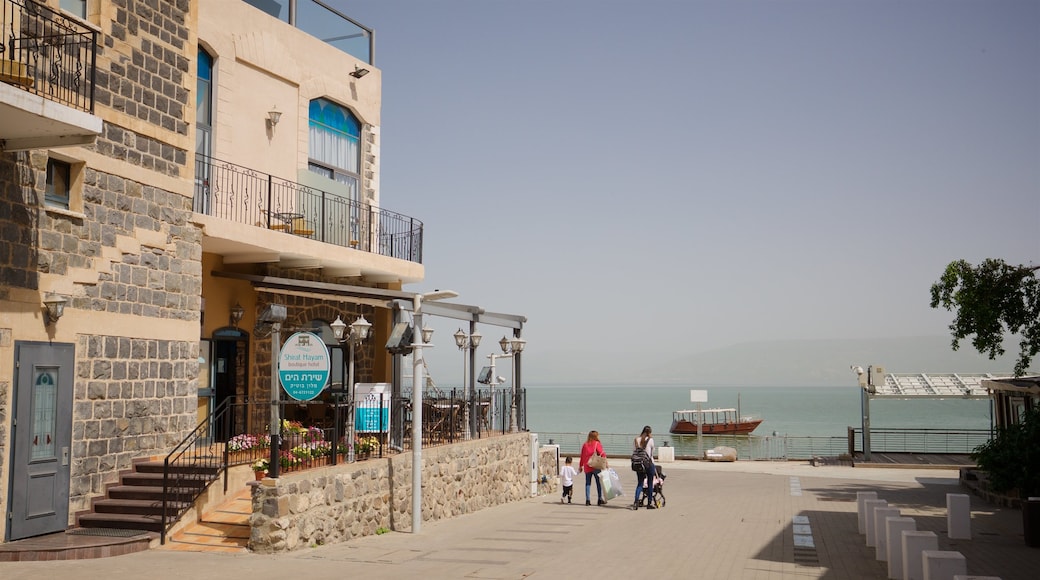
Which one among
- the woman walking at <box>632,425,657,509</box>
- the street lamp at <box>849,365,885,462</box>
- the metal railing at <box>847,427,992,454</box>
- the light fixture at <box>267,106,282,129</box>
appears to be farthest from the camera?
the metal railing at <box>847,427,992,454</box>

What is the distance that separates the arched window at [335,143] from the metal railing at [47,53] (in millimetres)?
7523

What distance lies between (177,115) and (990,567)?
42.1 feet

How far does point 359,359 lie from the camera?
2142 cm

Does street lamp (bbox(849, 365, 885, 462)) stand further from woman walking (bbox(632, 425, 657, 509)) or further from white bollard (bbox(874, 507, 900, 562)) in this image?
white bollard (bbox(874, 507, 900, 562))

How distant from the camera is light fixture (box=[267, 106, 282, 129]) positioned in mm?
18359

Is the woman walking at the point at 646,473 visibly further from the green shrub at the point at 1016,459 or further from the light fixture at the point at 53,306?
the light fixture at the point at 53,306

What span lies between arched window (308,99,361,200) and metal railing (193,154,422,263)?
778mm

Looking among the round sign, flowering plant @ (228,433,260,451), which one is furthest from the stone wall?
flowering plant @ (228,433,260,451)

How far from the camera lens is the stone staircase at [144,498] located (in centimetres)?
1218

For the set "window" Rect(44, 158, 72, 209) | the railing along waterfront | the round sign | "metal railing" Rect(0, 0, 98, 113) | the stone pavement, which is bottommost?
A: the railing along waterfront

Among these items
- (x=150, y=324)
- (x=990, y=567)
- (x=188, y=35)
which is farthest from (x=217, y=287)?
(x=990, y=567)

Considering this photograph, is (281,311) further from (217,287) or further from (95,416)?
(217,287)

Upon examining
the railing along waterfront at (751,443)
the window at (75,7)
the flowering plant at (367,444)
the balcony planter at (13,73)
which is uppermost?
the window at (75,7)

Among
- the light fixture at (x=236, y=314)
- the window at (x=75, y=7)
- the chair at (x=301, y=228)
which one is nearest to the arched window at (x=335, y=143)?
the chair at (x=301, y=228)
